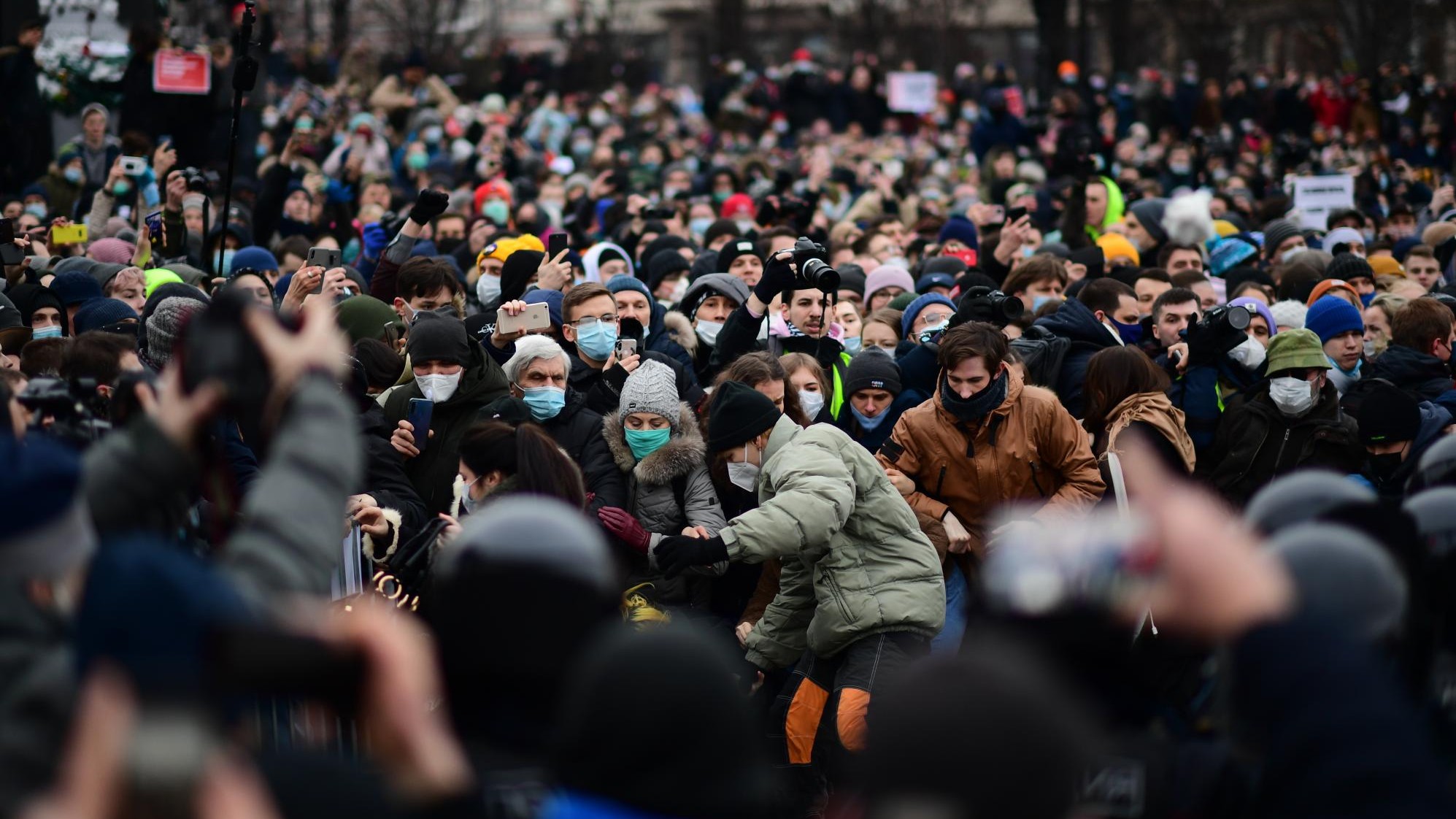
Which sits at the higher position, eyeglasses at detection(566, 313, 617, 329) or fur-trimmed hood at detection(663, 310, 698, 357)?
eyeglasses at detection(566, 313, 617, 329)

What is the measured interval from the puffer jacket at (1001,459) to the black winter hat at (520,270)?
2.81 m

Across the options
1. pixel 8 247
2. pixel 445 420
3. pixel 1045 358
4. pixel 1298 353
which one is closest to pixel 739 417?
pixel 445 420

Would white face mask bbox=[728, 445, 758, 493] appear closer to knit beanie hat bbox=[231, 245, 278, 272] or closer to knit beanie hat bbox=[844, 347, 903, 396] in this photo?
knit beanie hat bbox=[844, 347, 903, 396]

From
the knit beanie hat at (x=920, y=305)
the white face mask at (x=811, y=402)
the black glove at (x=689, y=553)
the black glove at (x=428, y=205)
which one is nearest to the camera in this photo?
the black glove at (x=689, y=553)

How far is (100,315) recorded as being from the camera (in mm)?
7371

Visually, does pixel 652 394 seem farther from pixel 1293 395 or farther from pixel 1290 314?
pixel 1290 314

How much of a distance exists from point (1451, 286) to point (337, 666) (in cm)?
857

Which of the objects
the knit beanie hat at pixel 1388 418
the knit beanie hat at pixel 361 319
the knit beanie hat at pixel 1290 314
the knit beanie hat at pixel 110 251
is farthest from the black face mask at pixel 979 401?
the knit beanie hat at pixel 110 251

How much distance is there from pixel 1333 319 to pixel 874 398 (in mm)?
2381

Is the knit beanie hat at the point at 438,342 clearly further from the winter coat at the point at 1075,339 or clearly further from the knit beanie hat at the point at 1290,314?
the knit beanie hat at the point at 1290,314

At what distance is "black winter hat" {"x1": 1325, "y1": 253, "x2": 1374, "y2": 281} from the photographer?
32.0 feet

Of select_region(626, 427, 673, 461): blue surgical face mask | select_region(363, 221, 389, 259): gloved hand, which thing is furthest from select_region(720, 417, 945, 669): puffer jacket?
select_region(363, 221, 389, 259): gloved hand

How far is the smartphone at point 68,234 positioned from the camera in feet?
31.3

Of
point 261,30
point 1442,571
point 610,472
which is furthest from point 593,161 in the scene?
point 1442,571
